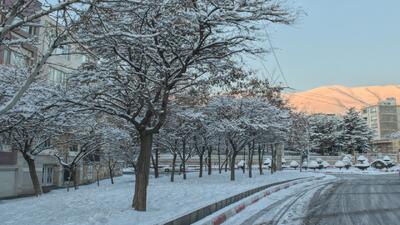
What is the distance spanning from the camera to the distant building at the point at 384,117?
129 meters

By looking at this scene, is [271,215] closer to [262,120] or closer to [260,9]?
[260,9]

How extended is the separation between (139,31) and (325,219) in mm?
7517

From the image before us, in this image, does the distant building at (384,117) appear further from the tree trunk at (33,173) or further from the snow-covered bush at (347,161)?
the tree trunk at (33,173)

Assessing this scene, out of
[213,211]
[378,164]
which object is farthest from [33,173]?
[378,164]

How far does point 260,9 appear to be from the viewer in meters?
10.2

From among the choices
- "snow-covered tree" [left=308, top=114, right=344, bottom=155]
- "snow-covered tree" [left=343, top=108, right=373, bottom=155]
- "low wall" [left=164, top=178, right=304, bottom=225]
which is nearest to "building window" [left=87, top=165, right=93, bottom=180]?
"low wall" [left=164, top=178, right=304, bottom=225]

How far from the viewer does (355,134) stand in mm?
79188

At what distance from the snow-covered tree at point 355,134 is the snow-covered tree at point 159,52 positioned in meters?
71.2

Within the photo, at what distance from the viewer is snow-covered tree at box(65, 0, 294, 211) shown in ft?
32.6

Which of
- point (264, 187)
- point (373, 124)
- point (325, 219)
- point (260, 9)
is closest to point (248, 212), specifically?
point (325, 219)

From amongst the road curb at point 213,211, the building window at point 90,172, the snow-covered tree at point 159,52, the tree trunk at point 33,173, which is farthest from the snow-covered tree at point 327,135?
the snow-covered tree at point 159,52

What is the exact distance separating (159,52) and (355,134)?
74561 millimetres

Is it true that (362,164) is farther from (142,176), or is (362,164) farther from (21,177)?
(142,176)

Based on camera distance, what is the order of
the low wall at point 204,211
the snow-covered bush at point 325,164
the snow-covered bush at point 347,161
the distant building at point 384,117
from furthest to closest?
the distant building at point 384,117 < the snow-covered bush at point 325,164 < the snow-covered bush at point 347,161 < the low wall at point 204,211
